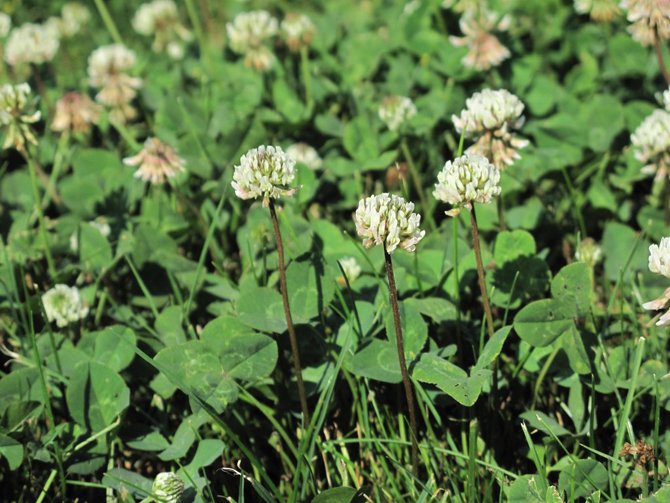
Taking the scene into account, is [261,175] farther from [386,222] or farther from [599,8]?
[599,8]

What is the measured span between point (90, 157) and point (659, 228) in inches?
64.8

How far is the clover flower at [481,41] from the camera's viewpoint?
2377 mm

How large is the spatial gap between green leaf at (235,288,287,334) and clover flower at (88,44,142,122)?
4.46ft

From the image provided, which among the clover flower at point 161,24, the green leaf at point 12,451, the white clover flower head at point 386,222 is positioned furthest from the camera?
the clover flower at point 161,24

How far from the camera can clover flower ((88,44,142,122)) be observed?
2.62 meters

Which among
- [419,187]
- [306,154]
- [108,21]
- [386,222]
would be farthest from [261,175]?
[108,21]

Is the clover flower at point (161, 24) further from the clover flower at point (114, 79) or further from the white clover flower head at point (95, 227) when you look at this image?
the white clover flower head at point (95, 227)

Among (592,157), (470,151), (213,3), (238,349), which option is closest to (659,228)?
(592,157)

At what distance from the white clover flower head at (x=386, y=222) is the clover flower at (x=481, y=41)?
51.7 inches

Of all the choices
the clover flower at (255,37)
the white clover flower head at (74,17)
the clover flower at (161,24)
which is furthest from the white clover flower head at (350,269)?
the white clover flower head at (74,17)

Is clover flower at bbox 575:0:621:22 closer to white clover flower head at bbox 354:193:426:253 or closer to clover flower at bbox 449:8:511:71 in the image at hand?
clover flower at bbox 449:8:511:71

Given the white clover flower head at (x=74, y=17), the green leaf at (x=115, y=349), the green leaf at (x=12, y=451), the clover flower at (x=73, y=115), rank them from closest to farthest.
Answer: the green leaf at (x=12, y=451) < the green leaf at (x=115, y=349) < the clover flower at (x=73, y=115) < the white clover flower head at (x=74, y=17)

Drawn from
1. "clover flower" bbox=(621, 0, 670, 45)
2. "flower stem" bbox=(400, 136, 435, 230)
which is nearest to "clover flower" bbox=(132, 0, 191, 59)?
"flower stem" bbox=(400, 136, 435, 230)

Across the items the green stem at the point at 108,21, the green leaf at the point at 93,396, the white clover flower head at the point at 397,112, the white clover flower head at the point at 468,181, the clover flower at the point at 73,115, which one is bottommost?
the green leaf at the point at 93,396
